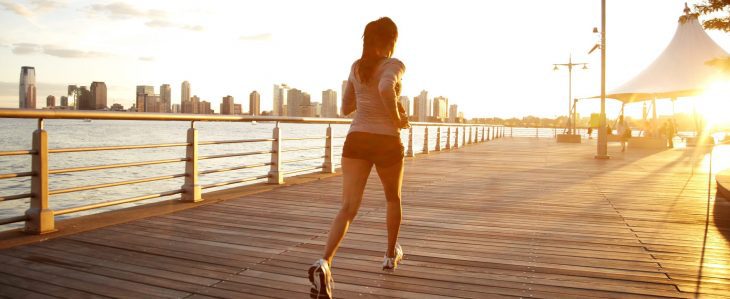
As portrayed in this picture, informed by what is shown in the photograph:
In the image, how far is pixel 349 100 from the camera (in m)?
3.20

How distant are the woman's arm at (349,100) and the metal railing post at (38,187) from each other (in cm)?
267

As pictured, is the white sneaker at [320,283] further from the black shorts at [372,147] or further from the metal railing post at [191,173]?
the metal railing post at [191,173]

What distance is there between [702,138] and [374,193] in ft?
84.8

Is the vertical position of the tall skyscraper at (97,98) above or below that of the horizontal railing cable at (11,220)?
above

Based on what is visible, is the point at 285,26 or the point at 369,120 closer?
the point at 369,120

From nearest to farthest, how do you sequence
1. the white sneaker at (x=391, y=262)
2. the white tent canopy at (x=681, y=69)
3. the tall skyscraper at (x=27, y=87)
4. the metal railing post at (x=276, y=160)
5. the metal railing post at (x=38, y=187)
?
the white sneaker at (x=391, y=262) < the metal railing post at (x=38, y=187) < the tall skyscraper at (x=27, y=87) < the metal railing post at (x=276, y=160) < the white tent canopy at (x=681, y=69)

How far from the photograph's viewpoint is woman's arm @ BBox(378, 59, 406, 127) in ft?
9.26

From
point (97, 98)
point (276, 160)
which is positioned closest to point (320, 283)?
point (276, 160)

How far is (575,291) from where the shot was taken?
3076 millimetres

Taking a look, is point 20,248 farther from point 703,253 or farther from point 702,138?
point 702,138

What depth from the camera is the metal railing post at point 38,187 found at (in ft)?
13.9

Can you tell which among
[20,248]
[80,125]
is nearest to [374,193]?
[20,248]

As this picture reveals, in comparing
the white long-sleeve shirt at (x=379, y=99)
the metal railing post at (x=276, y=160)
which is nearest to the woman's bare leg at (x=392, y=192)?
the white long-sleeve shirt at (x=379, y=99)

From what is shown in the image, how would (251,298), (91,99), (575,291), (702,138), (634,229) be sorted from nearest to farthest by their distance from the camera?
1. (251,298)
2. (575,291)
3. (634,229)
4. (91,99)
5. (702,138)
